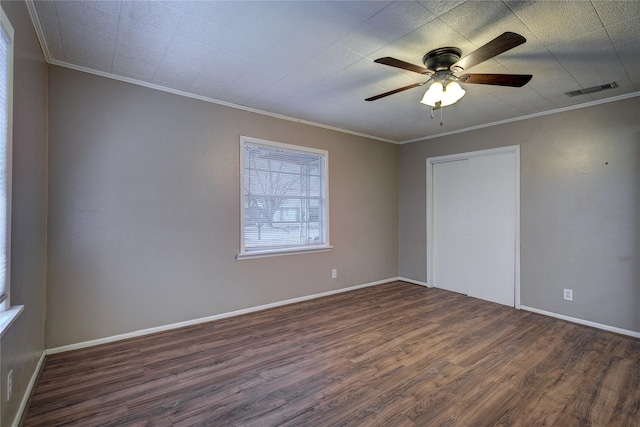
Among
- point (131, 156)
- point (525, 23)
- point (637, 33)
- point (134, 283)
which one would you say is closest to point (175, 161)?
point (131, 156)

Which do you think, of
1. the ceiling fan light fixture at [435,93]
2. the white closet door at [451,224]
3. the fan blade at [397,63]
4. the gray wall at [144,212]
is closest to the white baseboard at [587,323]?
the white closet door at [451,224]

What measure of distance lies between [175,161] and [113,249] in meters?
1.05

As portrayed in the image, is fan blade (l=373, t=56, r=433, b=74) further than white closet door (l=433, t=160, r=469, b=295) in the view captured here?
No

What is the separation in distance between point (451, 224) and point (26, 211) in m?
4.94

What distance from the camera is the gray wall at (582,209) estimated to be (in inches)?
125

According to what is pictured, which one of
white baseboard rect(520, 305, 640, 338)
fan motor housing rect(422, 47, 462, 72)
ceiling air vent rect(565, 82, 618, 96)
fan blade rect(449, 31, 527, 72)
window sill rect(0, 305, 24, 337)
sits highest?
ceiling air vent rect(565, 82, 618, 96)

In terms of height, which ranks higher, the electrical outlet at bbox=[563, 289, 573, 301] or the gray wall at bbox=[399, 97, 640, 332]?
the gray wall at bbox=[399, 97, 640, 332]

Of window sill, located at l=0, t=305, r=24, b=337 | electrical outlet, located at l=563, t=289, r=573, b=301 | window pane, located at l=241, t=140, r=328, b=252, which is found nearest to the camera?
window sill, located at l=0, t=305, r=24, b=337

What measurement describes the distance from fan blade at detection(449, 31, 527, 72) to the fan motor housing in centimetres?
19

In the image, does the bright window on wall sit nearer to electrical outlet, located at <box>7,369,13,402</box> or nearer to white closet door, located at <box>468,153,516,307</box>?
electrical outlet, located at <box>7,369,13,402</box>

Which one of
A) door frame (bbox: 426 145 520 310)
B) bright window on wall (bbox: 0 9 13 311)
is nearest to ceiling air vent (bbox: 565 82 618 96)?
door frame (bbox: 426 145 520 310)

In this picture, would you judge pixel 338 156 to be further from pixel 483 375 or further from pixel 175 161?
pixel 483 375

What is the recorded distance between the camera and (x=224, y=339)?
3.01 metres

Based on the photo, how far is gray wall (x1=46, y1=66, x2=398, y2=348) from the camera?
2684mm
